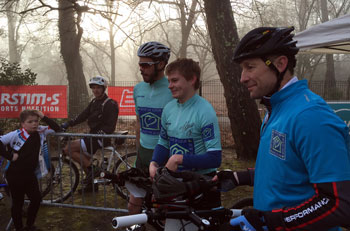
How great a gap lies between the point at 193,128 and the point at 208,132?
0.13 metres

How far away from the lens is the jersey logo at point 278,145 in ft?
4.55

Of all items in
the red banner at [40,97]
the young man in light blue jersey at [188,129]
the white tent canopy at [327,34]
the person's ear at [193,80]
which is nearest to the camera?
the young man in light blue jersey at [188,129]

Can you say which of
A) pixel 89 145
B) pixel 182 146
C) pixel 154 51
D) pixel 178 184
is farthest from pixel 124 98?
pixel 178 184

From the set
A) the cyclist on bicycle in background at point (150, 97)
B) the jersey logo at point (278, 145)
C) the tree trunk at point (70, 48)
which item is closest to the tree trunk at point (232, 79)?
the cyclist on bicycle in background at point (150, 97)

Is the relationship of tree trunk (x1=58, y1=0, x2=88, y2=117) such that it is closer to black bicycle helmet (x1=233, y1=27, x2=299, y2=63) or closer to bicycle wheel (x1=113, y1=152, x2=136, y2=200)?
bicycle wheel (x1=113, y1=152, x2=136, y2=200)

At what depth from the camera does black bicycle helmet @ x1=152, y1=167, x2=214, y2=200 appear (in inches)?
69.7

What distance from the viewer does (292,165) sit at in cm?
137

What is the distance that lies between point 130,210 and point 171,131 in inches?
44.4

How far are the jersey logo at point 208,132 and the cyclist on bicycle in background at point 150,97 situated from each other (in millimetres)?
883

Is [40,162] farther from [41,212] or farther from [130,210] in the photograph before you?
[130,210]

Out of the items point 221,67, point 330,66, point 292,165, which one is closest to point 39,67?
point 330,66

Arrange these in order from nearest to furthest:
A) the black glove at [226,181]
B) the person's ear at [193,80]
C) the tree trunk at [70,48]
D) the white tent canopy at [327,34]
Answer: the black glove at [226,181] → the person's ear at [193,80] → the white tent canopy at [327,34] → the tree trunk at [70,48]

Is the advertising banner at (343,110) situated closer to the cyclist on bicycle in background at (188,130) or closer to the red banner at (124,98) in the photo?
the cyclist on bicycle in background at (188,130)

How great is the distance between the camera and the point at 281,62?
1.54 metres
